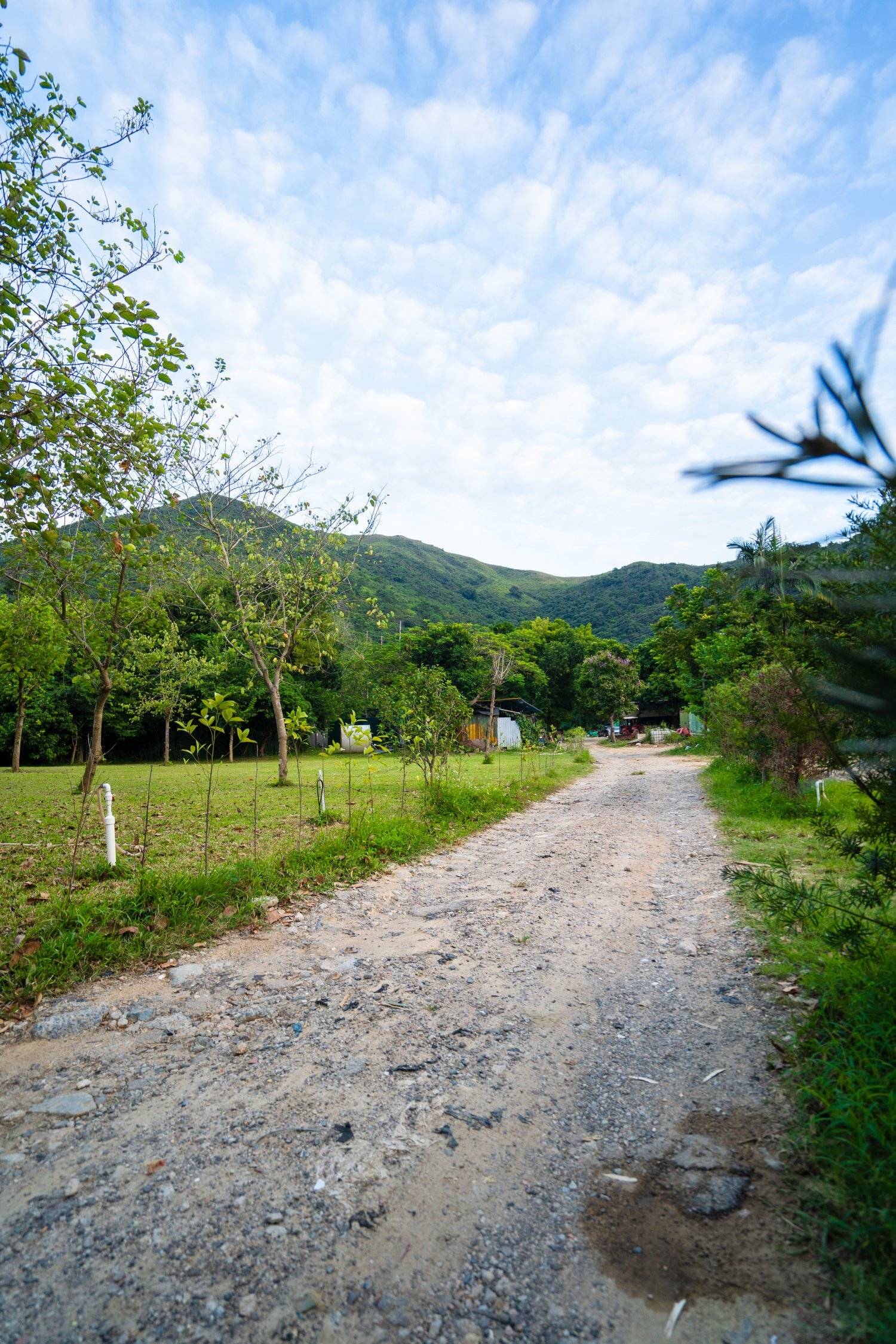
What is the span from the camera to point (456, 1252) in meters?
1.91

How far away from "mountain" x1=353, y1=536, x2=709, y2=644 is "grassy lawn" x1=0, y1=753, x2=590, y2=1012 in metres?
48.7

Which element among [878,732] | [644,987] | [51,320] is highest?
[51,320]

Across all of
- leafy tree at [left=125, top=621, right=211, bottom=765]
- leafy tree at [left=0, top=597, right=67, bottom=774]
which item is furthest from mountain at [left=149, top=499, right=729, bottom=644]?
leafy tree at [left=0, top=597, right=67, bottom=774]

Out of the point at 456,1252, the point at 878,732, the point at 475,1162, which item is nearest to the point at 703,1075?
the point at 475,1162

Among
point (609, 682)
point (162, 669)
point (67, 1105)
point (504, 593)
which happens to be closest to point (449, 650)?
point (609, 682)

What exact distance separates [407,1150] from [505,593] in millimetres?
114861

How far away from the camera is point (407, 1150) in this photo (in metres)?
2.39

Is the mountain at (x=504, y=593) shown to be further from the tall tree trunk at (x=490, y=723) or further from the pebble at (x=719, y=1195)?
the pebble at (x=719, y=1195)

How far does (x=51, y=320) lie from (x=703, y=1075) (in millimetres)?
6539

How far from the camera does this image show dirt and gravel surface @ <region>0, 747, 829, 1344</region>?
1734mm

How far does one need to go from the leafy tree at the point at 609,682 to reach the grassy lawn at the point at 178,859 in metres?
31.4

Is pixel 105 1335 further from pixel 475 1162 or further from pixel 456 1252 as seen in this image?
pixel 475 1162

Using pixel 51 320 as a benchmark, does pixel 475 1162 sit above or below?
below

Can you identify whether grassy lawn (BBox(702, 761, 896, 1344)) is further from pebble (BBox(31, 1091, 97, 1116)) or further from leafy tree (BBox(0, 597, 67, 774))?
leafy tree (BBox(0, 597, 67, 774))
